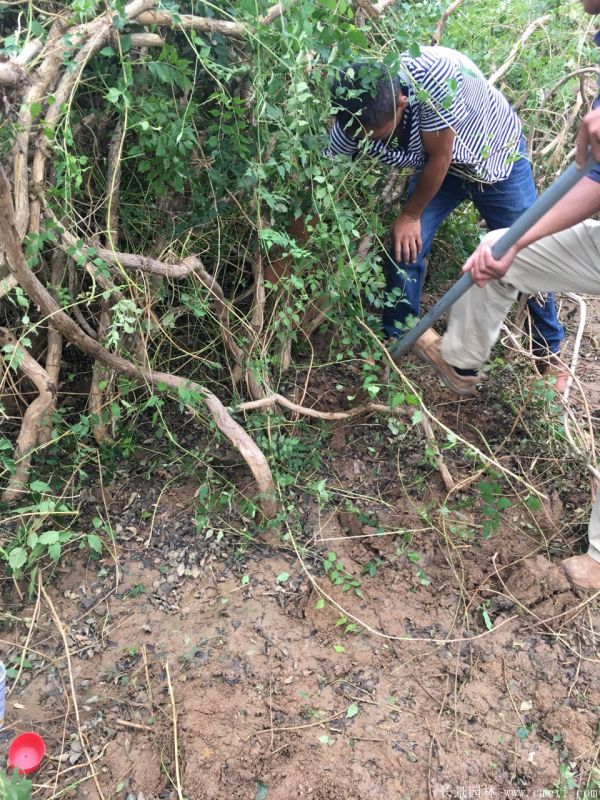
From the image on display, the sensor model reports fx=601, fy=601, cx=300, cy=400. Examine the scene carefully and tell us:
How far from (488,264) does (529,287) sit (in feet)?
0.77

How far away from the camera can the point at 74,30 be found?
1767mm

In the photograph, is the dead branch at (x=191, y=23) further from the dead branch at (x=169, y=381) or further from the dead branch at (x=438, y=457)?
the dead branch at (x=438, y=457)

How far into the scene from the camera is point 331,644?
2119 millimetres

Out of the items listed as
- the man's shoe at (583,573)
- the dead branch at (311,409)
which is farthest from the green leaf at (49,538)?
the man's shoe at (583,573)

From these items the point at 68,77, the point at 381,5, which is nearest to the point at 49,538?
the point at 68,77

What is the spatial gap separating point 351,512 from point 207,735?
101cm

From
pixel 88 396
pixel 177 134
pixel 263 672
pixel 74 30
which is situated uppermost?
pixel 74 30

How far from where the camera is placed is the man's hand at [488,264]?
224cm

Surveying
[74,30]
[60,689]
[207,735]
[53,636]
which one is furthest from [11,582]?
[74,30]

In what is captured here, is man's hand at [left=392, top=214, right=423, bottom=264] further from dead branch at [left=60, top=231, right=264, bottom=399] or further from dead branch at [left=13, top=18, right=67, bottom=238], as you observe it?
dead branch at [left=13, top=18, right=67, bottom=238]

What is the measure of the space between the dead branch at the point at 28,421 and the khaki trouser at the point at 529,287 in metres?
1.65

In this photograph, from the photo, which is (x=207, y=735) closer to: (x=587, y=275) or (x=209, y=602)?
(x=209, y=602)

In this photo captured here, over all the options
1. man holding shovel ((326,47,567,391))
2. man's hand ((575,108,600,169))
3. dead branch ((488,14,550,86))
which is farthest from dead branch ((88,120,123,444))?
dead branch ((488,14,550,86))

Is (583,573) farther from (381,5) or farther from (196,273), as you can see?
(381,5)
